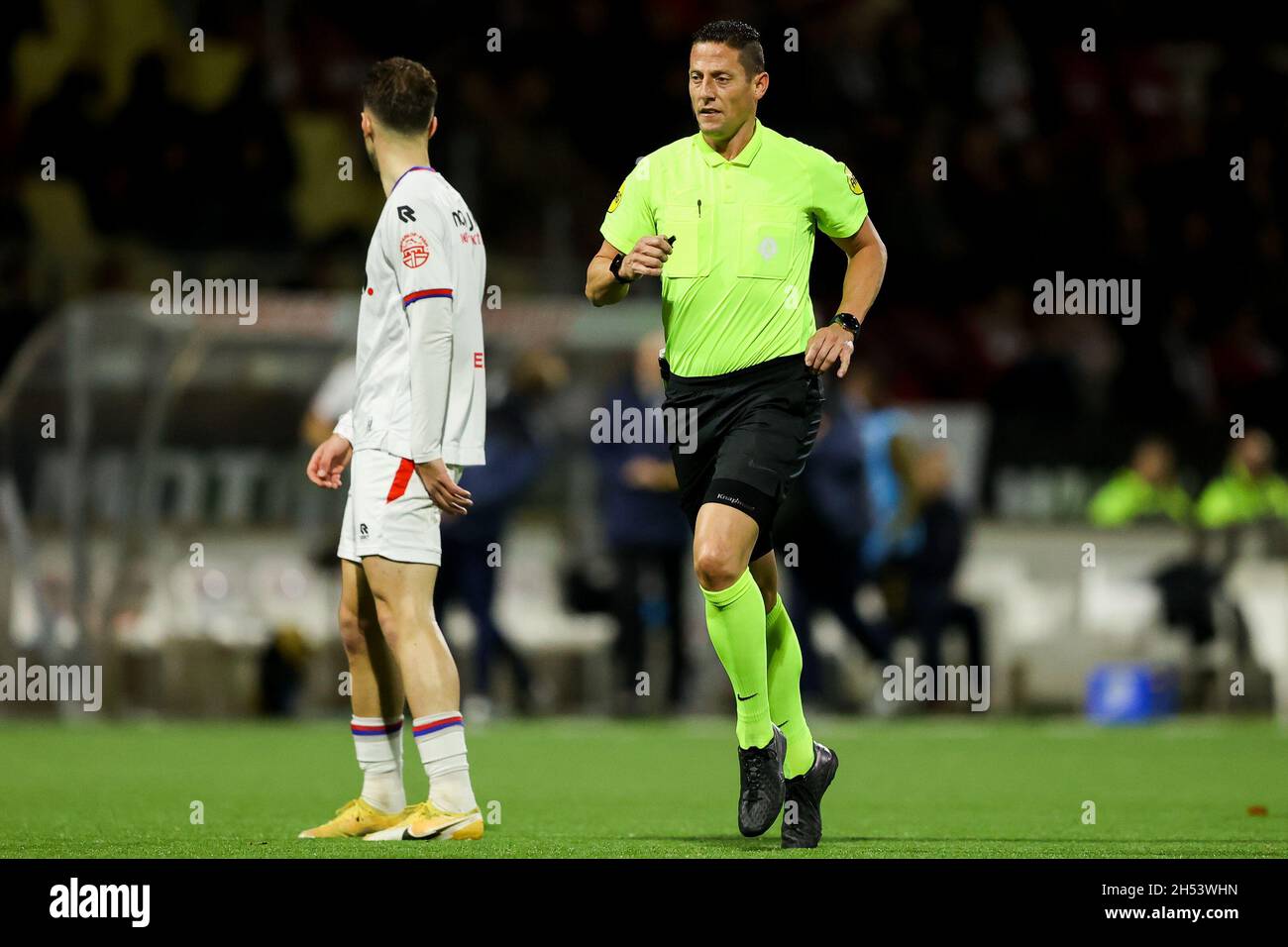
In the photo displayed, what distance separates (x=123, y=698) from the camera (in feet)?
49.1

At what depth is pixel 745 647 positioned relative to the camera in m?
7.04

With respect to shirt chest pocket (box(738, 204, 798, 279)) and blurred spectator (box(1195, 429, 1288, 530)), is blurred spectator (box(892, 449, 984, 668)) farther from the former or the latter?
shirt chest pocket (box(738, 204, 798, 279))

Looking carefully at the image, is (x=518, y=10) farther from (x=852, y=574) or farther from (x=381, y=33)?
(x=852, y=574)

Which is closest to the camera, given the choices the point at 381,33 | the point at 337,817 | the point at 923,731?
the point at 337,817

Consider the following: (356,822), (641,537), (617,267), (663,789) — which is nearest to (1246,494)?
(641,537)

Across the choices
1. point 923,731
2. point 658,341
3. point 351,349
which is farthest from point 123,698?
point 923,731

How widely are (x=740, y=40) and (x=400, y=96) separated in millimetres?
1115

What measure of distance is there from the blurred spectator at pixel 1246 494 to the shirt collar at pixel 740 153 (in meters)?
9.74

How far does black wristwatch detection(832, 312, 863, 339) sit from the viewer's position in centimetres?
707

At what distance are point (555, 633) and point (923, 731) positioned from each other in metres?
2.92

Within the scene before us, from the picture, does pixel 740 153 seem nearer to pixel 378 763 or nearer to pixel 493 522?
pixel 378 763

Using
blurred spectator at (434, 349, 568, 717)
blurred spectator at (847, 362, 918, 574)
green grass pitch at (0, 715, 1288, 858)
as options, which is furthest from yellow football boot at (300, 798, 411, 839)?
blurred spectator at (847, 362, 918, 574)

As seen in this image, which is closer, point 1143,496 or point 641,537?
point 641,537

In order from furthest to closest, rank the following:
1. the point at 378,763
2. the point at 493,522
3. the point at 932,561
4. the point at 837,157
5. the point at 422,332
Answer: the point at 837,157 < the point at 932,561 < the point at 493,522 < the point at 378,763 < the point at 422,332
